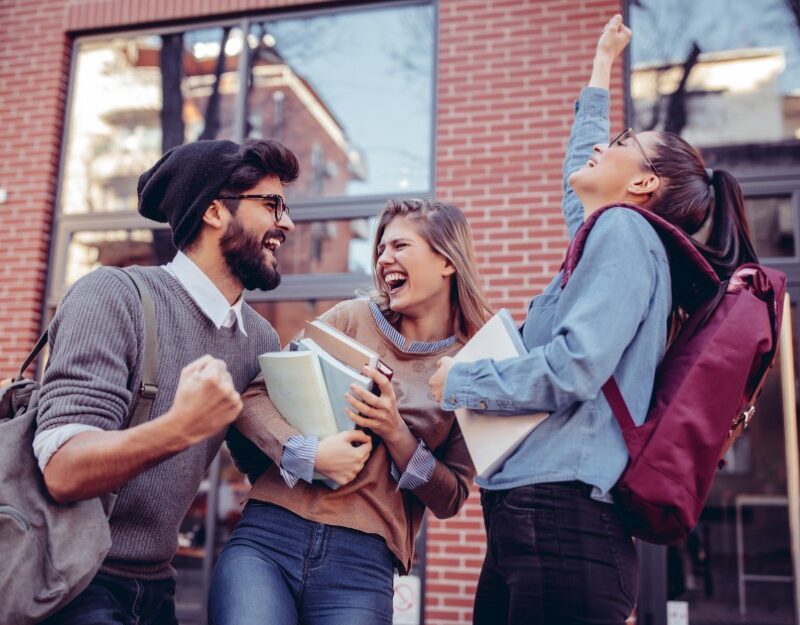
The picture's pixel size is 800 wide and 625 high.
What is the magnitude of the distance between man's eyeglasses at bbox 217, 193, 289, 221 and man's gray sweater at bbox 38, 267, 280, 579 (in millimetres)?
312

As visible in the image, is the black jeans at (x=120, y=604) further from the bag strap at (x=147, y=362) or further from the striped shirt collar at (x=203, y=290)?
the striped shirt collar at (x=203, y=290)

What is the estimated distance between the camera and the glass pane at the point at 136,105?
5859 millimetres

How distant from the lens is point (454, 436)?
8.04 feet

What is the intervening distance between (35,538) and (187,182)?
3.54 feet

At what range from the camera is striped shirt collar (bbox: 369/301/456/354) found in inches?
95.6

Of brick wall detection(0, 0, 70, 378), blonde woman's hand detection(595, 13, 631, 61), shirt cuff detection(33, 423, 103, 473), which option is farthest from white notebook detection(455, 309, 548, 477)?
brick wall detection(0, 0, 70, 378)

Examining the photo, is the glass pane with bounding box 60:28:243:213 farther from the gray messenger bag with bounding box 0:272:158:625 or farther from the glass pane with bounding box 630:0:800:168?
the gray messenger bag with bounding box 0:272:158:625

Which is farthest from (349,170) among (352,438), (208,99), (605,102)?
(352,438)

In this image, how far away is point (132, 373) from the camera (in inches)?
79.9

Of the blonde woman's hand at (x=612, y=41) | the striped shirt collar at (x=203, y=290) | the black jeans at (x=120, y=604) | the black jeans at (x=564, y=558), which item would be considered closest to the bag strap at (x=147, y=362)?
the striped shirt collar at (x=203, y=290)

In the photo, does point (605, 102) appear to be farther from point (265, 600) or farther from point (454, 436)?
point (265, 600)

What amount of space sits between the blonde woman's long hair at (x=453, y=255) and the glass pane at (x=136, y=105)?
3.56 m

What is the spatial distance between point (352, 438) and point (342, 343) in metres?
0.27

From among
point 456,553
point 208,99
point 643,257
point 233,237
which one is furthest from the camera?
point 208,99
